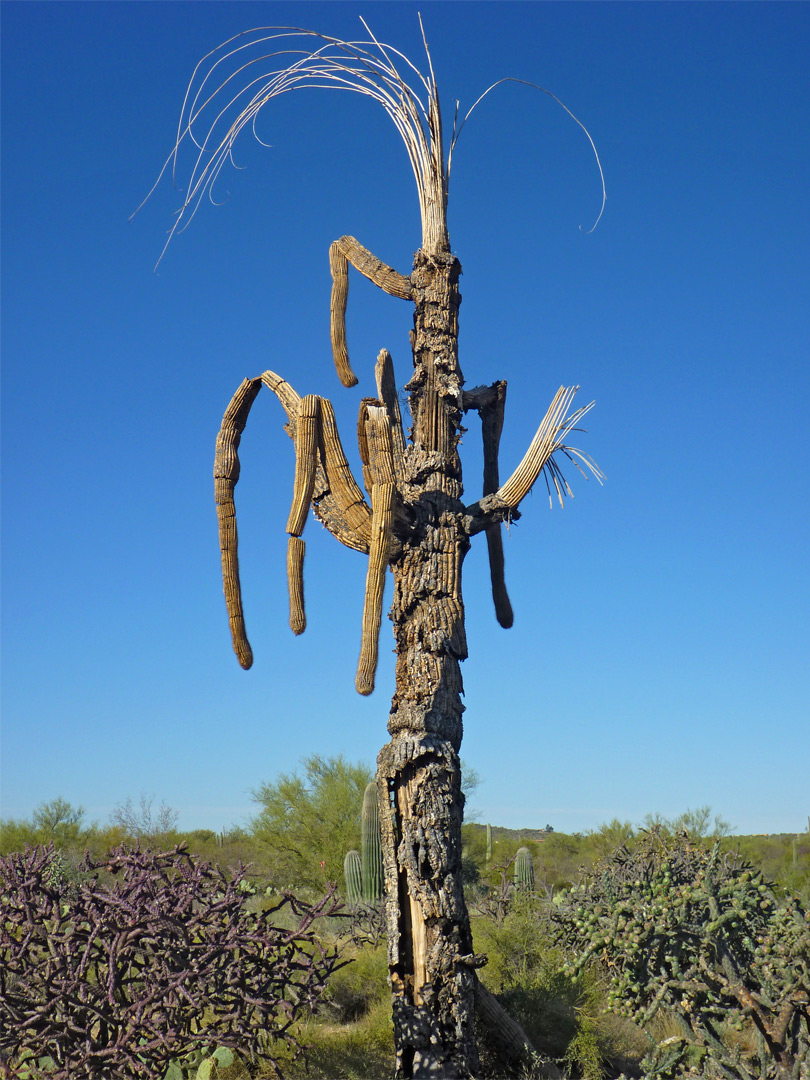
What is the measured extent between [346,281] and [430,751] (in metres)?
3.54

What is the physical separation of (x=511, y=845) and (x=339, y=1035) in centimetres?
1900

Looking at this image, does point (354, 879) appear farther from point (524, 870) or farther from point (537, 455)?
point (537, 455)

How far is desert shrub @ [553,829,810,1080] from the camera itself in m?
3.70

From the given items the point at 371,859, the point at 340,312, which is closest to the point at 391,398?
the point at 340,312

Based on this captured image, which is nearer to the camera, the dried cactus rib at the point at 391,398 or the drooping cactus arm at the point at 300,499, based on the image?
the drooping cactus arm at the point at 300,499

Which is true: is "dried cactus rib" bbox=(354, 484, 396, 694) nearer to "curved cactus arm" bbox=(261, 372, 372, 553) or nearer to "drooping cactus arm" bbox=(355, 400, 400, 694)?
"drooping cactus arm" bbox=(355, 400, 400, 694)

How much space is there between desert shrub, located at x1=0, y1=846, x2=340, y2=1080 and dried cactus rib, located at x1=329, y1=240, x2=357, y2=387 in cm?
341

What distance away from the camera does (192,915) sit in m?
4.52

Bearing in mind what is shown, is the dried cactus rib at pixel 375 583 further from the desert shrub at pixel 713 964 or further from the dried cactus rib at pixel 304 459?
the desert shrub at pixel 713 964

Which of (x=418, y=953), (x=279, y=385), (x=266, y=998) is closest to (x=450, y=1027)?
(x=418, y=953)

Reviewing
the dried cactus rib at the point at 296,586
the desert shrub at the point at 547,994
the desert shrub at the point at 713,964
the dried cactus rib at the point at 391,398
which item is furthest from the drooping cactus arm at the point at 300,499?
the desert shrub at the point at 547,994

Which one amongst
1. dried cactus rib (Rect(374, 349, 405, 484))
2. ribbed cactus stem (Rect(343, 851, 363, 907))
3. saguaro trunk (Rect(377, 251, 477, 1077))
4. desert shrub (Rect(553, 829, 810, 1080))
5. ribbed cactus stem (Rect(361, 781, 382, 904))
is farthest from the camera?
ribbed cactus stem (Rect(343, 851, 363, 907))

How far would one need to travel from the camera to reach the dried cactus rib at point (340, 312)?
6152mm

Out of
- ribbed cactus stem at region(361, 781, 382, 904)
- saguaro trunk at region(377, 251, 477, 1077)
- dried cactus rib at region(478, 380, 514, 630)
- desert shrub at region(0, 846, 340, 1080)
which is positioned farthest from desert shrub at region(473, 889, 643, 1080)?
ribbed cactus stem at region(361, 781, 382, 904)
